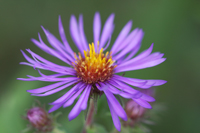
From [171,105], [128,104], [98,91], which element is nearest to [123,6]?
[171,105]

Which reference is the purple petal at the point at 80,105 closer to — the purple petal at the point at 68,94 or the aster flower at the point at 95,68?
the aster flower at the point at 95,68

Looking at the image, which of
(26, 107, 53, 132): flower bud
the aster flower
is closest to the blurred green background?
(26, 107, 53, 132): flower bud

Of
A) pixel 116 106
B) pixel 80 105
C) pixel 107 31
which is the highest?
pixel 80 105

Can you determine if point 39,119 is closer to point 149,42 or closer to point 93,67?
point 93,67

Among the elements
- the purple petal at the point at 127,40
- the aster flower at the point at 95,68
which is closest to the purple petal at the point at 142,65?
the aster flower at the point at 95,68

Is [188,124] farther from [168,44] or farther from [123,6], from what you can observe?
[123,6]

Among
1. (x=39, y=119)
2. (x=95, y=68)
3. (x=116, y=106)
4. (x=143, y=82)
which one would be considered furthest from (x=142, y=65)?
(x=39, y=119)
